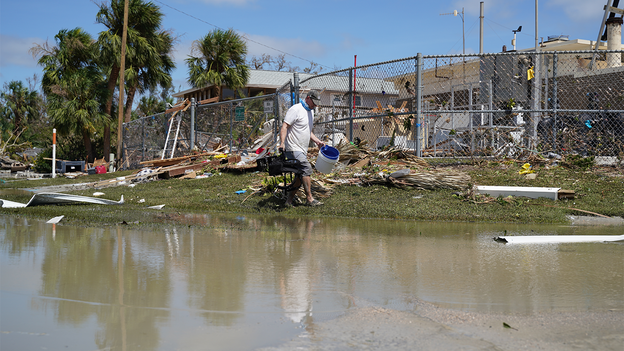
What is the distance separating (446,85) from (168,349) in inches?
695

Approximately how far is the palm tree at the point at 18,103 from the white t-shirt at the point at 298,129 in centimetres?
5008

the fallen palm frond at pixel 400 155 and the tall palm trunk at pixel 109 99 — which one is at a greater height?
the tall palm trunk at pixel 109 99

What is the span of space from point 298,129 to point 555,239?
407 centimetres

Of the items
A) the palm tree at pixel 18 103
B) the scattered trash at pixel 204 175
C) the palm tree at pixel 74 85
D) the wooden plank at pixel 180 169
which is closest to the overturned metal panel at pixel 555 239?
the scattered trash at pixel 204 175

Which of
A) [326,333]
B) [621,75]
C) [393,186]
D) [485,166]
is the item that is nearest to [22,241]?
[326,333]

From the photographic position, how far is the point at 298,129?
26.2 ft

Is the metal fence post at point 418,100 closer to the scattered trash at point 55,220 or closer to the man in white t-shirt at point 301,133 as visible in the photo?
the man in white t-shirt at point 301,133

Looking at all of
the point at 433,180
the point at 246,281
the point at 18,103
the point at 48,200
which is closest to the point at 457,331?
the point at 246,281

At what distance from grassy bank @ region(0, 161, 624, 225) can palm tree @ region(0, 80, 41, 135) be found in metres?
47.1

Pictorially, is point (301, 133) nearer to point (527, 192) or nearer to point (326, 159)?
point (326, 159)

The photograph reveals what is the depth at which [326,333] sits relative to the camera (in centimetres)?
250

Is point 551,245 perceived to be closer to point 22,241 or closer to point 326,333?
point 326,333

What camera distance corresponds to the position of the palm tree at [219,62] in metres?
31.5

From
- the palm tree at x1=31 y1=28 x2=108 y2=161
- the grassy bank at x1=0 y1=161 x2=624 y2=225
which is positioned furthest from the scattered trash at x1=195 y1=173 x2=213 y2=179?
the palm tree at x1=31 y1=28 x2=108 y2=161
